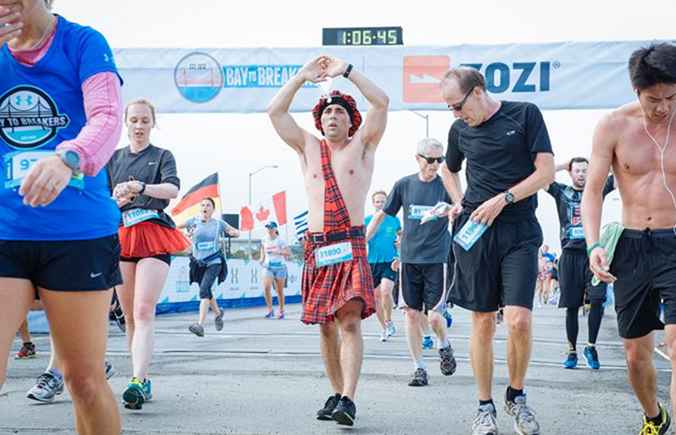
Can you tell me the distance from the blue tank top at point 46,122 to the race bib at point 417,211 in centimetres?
629

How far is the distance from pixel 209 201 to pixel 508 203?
10715 millimetres

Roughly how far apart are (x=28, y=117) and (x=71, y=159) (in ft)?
1.77

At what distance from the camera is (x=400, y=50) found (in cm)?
1394

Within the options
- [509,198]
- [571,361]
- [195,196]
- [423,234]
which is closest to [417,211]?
[423,234]

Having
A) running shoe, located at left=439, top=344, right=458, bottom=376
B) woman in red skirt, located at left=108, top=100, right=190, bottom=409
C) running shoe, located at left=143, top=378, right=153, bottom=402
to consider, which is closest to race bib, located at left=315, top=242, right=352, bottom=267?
woman in red skirt, located at left=108, top=100, right=190, bottom=409

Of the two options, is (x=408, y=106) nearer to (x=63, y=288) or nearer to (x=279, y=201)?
(x=63, y=288)

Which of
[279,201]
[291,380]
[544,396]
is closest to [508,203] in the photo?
[544,396]

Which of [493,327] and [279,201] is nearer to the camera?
[493,327]

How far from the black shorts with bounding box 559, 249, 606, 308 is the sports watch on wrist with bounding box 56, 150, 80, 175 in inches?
306

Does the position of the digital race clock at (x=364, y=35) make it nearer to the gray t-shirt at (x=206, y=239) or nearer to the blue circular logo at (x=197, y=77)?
the blue circular logo at (x=197, y=77)

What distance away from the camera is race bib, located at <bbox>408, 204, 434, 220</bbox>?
9805 mm

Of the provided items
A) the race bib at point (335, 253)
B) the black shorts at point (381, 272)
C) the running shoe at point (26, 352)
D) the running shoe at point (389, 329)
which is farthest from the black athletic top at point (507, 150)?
the running shoe at point (389, 329)

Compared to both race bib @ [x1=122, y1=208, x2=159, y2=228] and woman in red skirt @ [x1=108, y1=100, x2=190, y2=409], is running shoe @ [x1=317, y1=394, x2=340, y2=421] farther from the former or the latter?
race bib @ [x1=122, y1=208, x2=159, y2=228]

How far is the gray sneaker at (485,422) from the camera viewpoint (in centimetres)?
580
